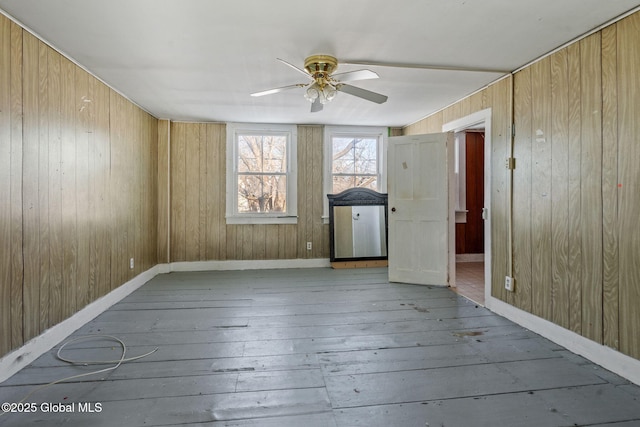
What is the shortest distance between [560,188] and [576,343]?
113 centimetres

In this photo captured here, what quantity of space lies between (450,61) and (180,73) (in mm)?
2363

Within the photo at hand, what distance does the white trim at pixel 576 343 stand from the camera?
6.49 feet

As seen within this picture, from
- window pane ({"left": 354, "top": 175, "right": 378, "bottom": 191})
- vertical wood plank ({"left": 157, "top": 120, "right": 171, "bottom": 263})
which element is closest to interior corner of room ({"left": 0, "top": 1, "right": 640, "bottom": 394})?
vertical wood plank ({"left": 157, "top": 120, "right": 171, "bottom": 263})

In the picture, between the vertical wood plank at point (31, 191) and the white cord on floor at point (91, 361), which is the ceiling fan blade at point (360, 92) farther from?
the white cord on floor at point (91, 361)

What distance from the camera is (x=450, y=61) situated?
8.79 ft

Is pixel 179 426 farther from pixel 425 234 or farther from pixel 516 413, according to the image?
pixel 425 234

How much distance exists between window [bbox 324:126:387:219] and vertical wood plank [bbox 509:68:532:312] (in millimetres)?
2515

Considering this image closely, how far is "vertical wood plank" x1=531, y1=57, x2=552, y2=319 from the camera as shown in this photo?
256cm

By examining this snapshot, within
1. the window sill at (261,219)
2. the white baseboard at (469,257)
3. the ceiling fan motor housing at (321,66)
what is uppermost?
the ceiling fan motor housing at (321,66)

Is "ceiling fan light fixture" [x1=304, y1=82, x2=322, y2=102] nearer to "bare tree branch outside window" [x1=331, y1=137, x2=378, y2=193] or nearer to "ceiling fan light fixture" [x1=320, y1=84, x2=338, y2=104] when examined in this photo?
"ceiling fan light fixture" [x1=320, y1=84, x2=338, y2=104]

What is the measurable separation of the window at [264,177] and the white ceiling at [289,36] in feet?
5.23

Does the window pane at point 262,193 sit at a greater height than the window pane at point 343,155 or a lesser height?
lesser

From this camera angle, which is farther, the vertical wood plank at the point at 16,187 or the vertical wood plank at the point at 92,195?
the vertical wood plank at the point at 92,195

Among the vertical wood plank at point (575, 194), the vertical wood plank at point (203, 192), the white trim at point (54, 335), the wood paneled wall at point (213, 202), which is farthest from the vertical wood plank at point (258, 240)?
the vertical wood plank at point (575, 194)
